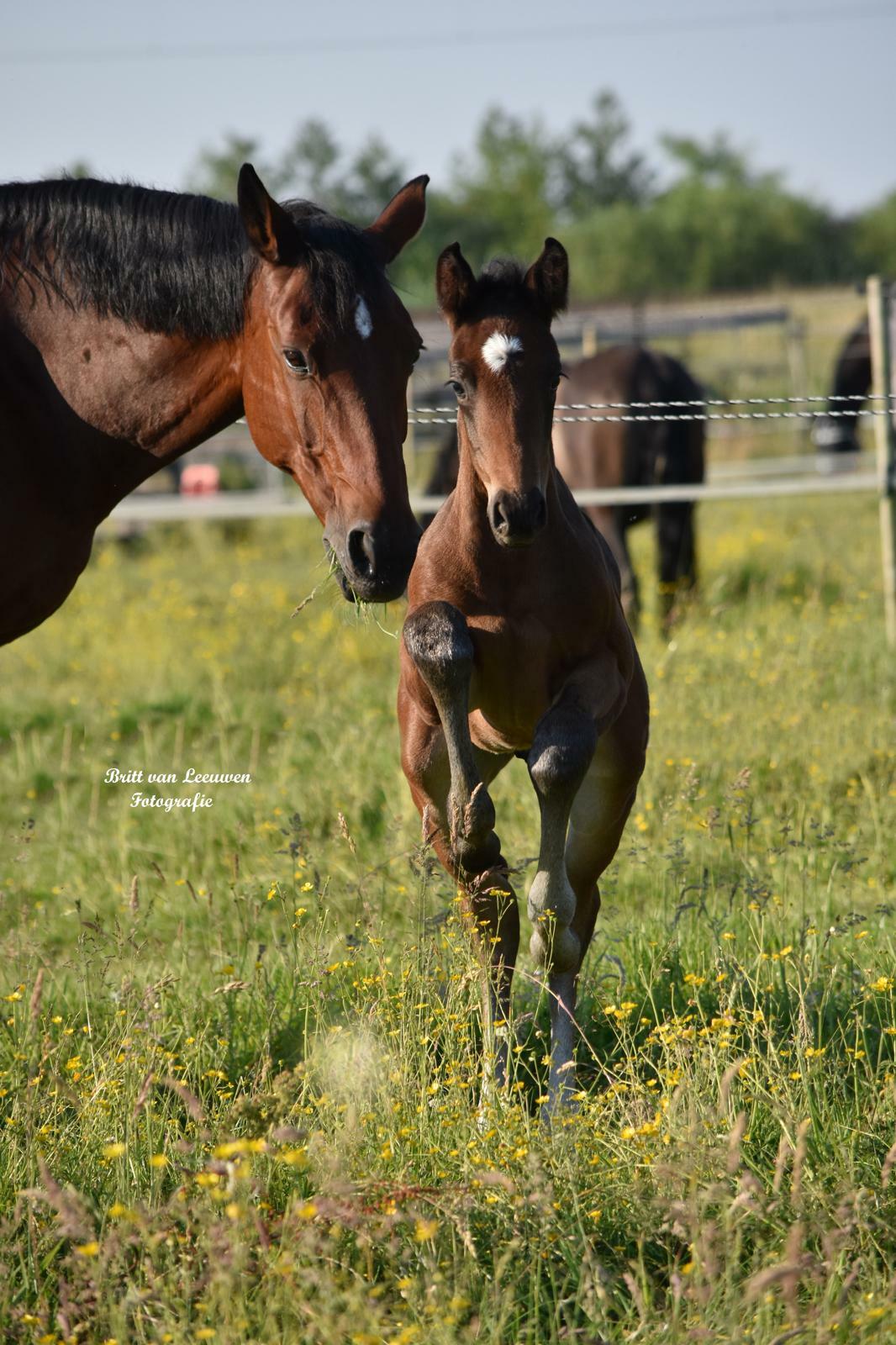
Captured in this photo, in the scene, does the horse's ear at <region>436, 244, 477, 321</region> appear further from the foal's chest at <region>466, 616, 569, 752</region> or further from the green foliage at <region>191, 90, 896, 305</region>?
the green foliage at <region>191, 90, 896, 305</region>

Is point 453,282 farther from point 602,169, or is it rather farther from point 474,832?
point 602,169

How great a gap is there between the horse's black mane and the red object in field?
48.7 feet

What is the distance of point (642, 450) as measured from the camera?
33.9 feet

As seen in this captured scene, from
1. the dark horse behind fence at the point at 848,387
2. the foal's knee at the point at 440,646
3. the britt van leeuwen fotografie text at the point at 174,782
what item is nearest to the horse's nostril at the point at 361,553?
the foal's knee at the point at 440,646

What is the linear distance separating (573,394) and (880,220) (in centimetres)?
5387

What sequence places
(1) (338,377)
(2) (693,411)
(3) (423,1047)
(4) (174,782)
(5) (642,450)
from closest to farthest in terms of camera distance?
(3) (423,1047) < (1) (338,377) < (4) (174,782) < (5) (642,450) < (2) (693,411)

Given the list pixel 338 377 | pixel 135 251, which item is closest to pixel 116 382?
pixel 135 251

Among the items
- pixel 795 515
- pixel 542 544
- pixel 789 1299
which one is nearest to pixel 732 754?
pixel 542 544

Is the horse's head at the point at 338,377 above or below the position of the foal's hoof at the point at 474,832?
above

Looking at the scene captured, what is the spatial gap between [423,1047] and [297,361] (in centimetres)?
189

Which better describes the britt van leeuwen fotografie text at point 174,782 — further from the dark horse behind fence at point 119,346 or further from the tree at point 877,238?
the tree at point 877,238

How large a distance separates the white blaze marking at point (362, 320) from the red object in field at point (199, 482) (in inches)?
611

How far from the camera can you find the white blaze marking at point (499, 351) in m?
3.48

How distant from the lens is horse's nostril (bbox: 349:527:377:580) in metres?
3.44
